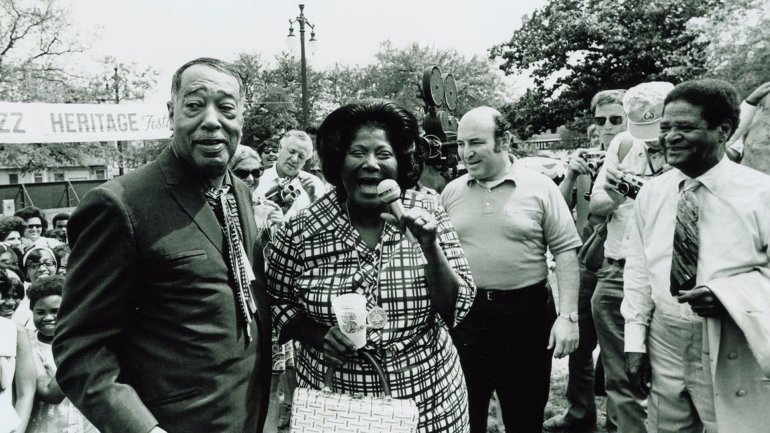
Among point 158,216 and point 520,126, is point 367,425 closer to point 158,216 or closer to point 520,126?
point 158,216

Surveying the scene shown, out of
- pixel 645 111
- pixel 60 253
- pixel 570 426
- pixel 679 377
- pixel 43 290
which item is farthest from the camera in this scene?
pixel 60 253

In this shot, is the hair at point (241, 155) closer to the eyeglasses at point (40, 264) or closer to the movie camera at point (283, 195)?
the movie camera at point (283, 195)

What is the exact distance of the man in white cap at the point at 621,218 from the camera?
12.0ft

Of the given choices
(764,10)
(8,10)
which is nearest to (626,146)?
(8,10)

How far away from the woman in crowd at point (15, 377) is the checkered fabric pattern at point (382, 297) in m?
1.62

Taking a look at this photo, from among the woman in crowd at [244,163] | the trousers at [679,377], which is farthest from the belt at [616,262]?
the woman in crowd at [244,163]

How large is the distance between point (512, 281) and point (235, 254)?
7.23ft

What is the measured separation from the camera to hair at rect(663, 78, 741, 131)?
2.60 m

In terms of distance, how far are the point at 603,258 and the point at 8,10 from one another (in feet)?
92.8

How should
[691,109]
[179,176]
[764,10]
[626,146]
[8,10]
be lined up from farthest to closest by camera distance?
[764,10]
[8,10]
[626,146]
[691,109]
[179,176]

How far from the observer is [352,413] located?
2066mm

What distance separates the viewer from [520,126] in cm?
3578

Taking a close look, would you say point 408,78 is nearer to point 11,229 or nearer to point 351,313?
point 11,229

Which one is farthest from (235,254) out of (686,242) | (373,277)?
(686,242)
